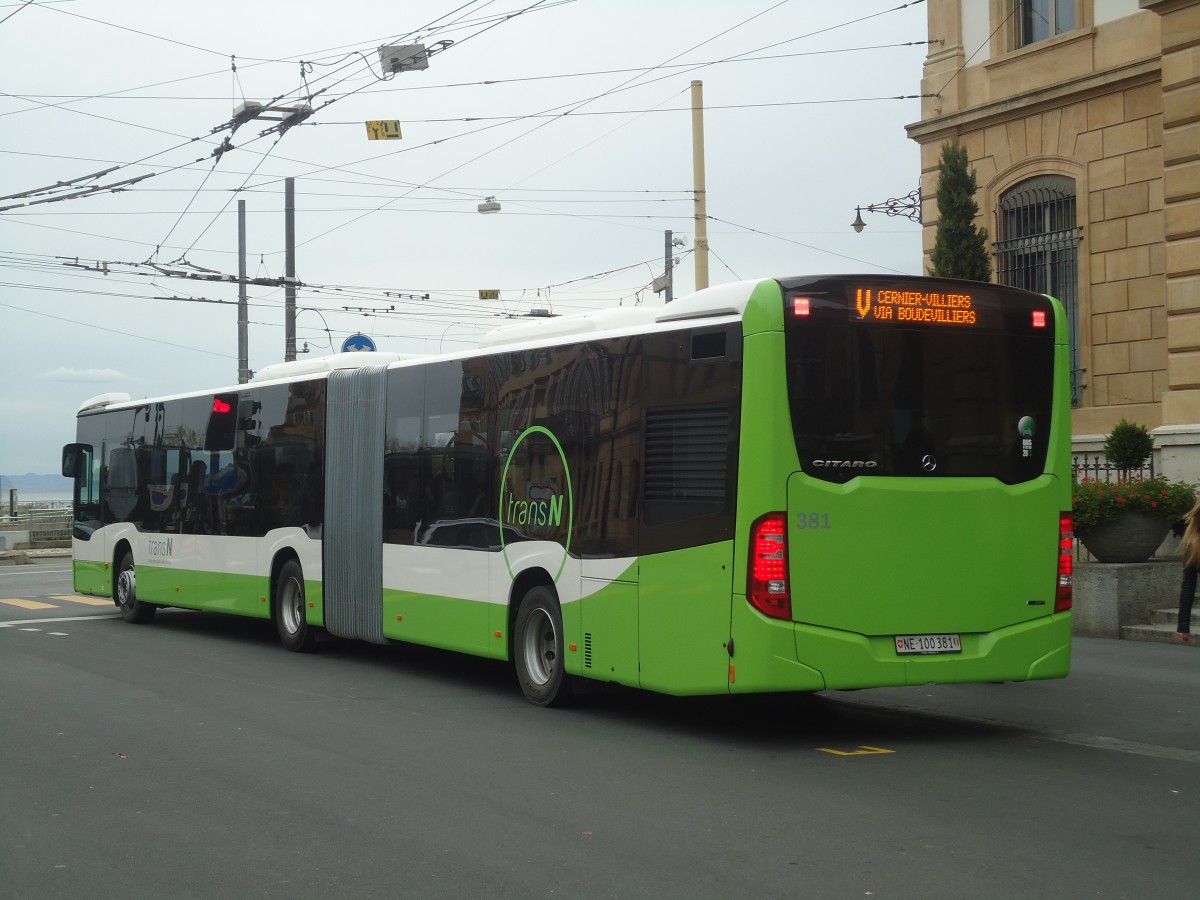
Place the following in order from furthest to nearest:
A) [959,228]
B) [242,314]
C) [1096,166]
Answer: [242,314], [959,228], [1096,166]

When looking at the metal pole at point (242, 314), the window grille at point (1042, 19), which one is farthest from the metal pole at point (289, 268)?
the window grille at point (1042, 19)

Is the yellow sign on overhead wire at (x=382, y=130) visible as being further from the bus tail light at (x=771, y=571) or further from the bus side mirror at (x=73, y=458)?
the bus tail light at (x=771, y=571)

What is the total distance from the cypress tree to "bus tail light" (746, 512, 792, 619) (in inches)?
592

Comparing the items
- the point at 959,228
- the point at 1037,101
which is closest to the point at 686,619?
the point at 959,228

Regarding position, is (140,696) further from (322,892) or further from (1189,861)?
(1189,861)

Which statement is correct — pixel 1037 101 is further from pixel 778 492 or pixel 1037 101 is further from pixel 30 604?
pixel 30 604

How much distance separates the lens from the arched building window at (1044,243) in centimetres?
2367

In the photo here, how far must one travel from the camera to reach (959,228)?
2330 centimetres

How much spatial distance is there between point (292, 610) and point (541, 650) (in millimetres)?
5371

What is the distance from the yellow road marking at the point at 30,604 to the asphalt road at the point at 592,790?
1044 centimetres

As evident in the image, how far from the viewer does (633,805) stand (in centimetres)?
776

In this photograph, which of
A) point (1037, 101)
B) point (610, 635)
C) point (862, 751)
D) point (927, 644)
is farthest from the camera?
point (1037, 101)

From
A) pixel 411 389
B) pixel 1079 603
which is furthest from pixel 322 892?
pixel 1079 603

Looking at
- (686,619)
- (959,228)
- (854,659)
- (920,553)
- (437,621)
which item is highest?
(959,228)
